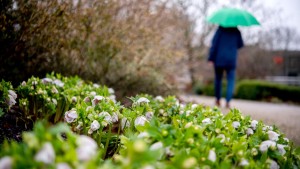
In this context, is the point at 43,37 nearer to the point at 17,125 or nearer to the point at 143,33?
the point at 17,125

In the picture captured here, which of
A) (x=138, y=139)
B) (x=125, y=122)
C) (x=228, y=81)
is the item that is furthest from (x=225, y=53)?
(x=138, y=139)

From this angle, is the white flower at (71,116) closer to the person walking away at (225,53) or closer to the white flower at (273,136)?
the white flower at (273,136)

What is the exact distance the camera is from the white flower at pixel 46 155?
111cm

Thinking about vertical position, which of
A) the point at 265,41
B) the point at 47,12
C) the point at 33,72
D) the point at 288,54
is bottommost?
the point at 288,54

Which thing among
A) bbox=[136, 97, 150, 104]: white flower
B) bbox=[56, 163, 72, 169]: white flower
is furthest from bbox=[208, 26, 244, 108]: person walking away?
bbox=[56, 163, 72, 169]: white flower

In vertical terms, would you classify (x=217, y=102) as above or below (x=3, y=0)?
below

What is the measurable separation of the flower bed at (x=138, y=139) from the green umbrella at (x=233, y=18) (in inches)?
136

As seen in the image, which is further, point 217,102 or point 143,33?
point 217,102

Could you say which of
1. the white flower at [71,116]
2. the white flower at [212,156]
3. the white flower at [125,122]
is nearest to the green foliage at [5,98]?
the white flower at [71,116]

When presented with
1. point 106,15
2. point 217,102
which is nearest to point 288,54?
point 217,102

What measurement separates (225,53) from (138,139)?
16.8 feet

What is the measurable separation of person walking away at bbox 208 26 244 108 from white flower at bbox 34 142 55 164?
18.2 feet

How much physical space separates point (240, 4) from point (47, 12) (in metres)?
15.7

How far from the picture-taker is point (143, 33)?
5105 mm
